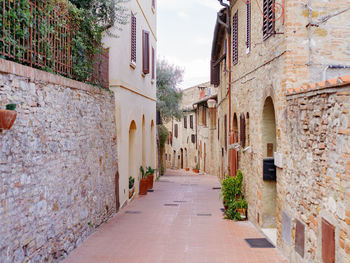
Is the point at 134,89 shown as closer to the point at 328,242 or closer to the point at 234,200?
the point at 234,200

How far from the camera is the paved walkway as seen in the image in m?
6.53

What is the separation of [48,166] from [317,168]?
12.3ft

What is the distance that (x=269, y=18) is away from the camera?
7457 millimetres

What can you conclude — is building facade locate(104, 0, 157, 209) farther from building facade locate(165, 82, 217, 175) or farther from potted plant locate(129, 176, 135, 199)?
building facade locate(165, 82, 217, 175)

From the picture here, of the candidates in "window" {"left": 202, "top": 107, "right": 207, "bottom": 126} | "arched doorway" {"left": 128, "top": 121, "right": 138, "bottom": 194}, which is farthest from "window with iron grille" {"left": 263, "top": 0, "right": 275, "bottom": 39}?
"window" {"left": 202, "top": 107, "right": 207, "bottom": 126}

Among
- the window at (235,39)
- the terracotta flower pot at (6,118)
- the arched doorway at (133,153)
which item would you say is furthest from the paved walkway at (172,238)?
the window at (235,39)

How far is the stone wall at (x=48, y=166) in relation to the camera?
14.6 ft

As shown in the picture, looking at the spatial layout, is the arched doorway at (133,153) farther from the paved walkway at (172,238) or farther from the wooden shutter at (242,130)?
the wooden shutter at (242,130)

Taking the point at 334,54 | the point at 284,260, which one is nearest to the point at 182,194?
the point at 284,260

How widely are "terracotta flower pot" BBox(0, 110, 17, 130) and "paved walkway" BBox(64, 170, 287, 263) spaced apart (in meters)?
2.91

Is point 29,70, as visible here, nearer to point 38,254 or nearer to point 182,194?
point 38,254

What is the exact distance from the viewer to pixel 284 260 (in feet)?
21.0

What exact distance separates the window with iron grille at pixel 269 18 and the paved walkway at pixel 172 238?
408cm

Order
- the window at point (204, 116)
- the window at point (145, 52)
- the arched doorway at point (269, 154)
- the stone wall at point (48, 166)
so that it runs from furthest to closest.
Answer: the window at point (204, 116) → the window at point (145, 52) → the arched doorway at point (269, 154) → the stone wall at point (48, 166)
